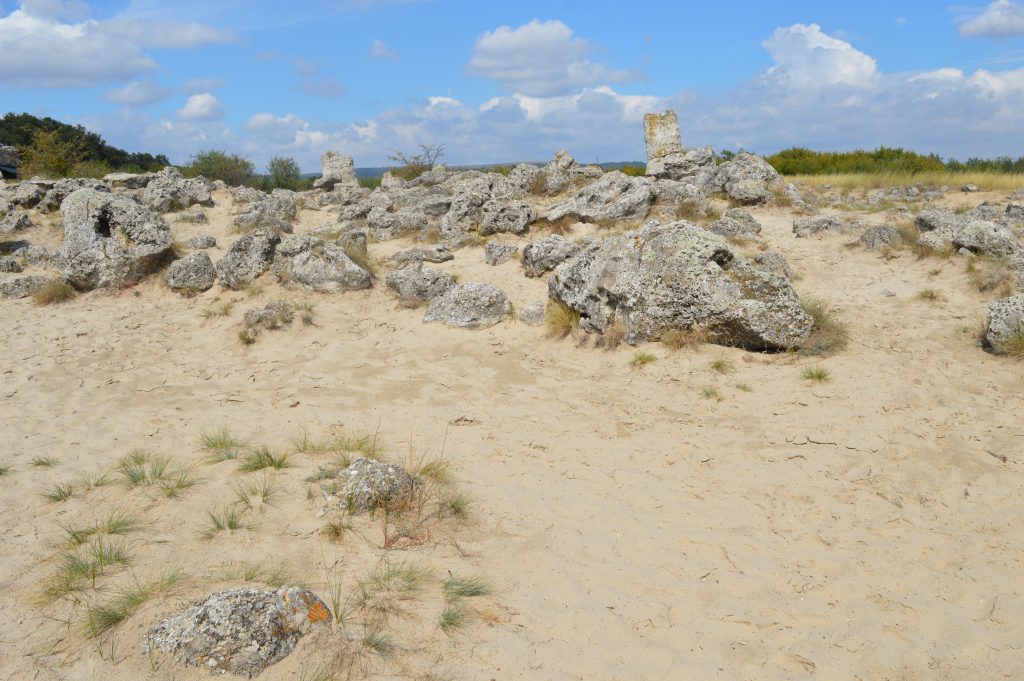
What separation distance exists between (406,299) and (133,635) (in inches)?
246

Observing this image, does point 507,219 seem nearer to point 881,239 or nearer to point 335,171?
point 881,239

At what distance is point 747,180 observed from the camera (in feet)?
43.9

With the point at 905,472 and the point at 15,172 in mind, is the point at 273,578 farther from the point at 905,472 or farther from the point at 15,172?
the point at 15,172

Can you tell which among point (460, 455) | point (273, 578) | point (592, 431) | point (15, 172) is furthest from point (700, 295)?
point (15, 172)

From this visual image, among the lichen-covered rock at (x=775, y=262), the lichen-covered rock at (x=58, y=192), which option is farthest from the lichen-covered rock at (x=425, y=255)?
the lichen-covered rock at (x=58, y=192)

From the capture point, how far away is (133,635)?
3129mm

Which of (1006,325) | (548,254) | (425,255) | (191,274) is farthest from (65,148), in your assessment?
(1006,325)

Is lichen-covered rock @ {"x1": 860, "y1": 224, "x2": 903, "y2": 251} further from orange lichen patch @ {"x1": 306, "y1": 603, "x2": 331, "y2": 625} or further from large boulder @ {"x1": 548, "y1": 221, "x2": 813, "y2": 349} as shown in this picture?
orange lichen patch @ {"x1": 306, "y1": 603, "x2": 331, "y2": 625}

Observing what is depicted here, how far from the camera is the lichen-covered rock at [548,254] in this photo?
9258 millimetres

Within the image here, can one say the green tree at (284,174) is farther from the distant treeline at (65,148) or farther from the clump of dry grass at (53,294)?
the clump of dry grass at (53,294)

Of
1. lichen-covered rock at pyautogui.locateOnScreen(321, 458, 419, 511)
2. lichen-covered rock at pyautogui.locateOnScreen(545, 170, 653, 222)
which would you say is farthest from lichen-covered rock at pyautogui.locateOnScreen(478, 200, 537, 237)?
lichen-covered rock at pyautogui.locateOnScreen(321, 458, 419, 511)

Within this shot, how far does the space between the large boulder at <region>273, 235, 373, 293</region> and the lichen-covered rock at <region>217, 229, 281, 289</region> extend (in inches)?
6.9

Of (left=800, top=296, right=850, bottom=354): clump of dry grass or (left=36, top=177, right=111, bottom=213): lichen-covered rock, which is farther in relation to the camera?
(left=36, top=177, right=111, bottom=213): lichen-covered rock

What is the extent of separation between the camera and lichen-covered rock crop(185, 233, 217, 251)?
11.5 m
